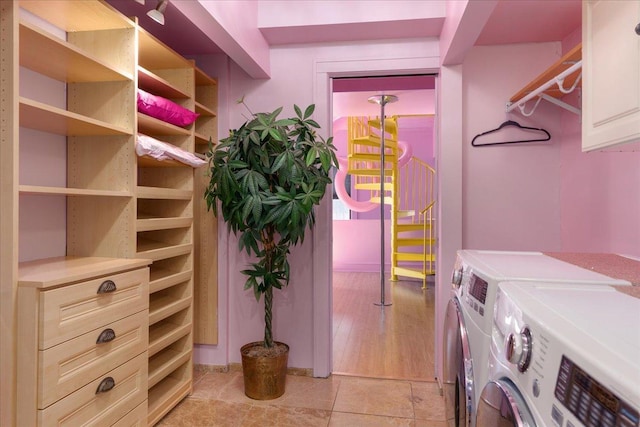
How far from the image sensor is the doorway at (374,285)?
279 centimetres

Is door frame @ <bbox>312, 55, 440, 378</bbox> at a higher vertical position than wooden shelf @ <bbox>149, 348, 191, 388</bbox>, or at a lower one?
higher

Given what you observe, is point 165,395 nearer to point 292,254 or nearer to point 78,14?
point 292,254

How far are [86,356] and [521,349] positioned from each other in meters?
1.44

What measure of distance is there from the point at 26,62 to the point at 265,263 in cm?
147

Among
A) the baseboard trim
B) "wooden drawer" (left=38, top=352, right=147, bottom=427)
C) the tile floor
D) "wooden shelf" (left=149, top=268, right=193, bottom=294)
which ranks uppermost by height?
"wooden shelf" (left=149, top=268, right=193, bottom=294)

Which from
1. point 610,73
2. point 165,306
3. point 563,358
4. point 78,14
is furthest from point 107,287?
point 610,73

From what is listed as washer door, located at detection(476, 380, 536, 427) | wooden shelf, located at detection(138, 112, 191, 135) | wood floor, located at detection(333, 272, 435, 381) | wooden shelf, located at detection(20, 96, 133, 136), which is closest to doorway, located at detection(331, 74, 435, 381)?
wood floor, located at detection(333, 272, 435, 381)

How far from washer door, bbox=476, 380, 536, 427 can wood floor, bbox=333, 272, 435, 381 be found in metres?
1.83

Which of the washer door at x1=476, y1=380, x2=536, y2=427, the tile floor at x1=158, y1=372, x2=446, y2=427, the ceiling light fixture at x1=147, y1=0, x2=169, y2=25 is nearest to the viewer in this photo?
the washer door at x1=476, y1=380, x2=536, y2=427

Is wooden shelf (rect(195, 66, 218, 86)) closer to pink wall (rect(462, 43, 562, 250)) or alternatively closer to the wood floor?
pink wall (rect(462, 43, 562, 250))

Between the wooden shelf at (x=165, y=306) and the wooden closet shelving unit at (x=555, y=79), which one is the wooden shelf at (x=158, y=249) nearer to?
the wooden shelf at (x=165, y=306)

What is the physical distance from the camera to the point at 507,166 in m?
2.46

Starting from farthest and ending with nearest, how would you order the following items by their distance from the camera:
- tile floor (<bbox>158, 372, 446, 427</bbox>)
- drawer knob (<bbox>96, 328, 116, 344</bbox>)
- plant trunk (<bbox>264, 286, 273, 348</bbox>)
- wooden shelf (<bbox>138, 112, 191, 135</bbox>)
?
plant trunk (<bbox>264, 286, 273, 348</bbox>) → tile floor (<bbox>158, 372, 446, 427</bbox>) → wooden shelf (<bbox>138, 112, 191, 135</bbox>) → drawer knob (<bbox>96, 328, 116, 344</bbox>)

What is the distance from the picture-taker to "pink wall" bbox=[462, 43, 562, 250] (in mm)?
2426
